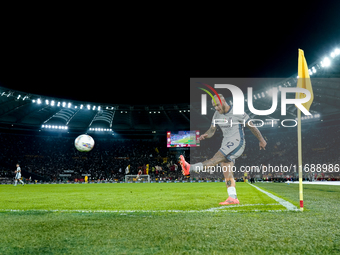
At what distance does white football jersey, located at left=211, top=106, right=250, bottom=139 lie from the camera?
6.48 metres

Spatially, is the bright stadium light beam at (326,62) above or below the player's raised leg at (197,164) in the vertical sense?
above

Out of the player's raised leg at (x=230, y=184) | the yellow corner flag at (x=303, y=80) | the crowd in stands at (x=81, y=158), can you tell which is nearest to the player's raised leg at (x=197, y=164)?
the player's raised leg at (x=230, y=184)

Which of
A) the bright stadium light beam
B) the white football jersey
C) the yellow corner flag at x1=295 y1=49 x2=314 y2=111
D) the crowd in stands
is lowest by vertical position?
the crowd in stands

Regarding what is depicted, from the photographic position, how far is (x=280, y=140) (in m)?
48.2

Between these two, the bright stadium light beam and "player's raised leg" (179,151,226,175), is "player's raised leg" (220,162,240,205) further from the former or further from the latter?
the bright stadium light beam

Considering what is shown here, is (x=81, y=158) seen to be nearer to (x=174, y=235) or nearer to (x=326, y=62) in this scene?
(x=326, y=62)

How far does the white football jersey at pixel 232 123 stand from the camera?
6.48 m

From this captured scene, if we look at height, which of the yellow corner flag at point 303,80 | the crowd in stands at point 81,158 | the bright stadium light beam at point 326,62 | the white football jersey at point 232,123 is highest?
the bright stadium light beam at point 326,62

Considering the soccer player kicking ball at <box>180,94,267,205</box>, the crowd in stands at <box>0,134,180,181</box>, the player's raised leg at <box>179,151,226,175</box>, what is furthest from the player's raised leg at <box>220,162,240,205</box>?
the crowd in stands at <box>0,134,180,181</box>

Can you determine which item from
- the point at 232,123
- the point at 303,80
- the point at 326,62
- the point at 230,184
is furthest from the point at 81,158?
the point at 303,80

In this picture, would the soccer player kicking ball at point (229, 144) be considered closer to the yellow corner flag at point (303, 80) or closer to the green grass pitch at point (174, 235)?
the yellow corner flag at point (303, 80)

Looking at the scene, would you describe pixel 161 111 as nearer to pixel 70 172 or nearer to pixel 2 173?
pixel 70 172

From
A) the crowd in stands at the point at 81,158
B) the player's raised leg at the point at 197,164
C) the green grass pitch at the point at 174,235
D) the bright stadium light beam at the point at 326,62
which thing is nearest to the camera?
the green grass pitch at the point at 174,235

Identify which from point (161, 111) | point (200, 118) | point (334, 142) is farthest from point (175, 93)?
point (334, 142)
